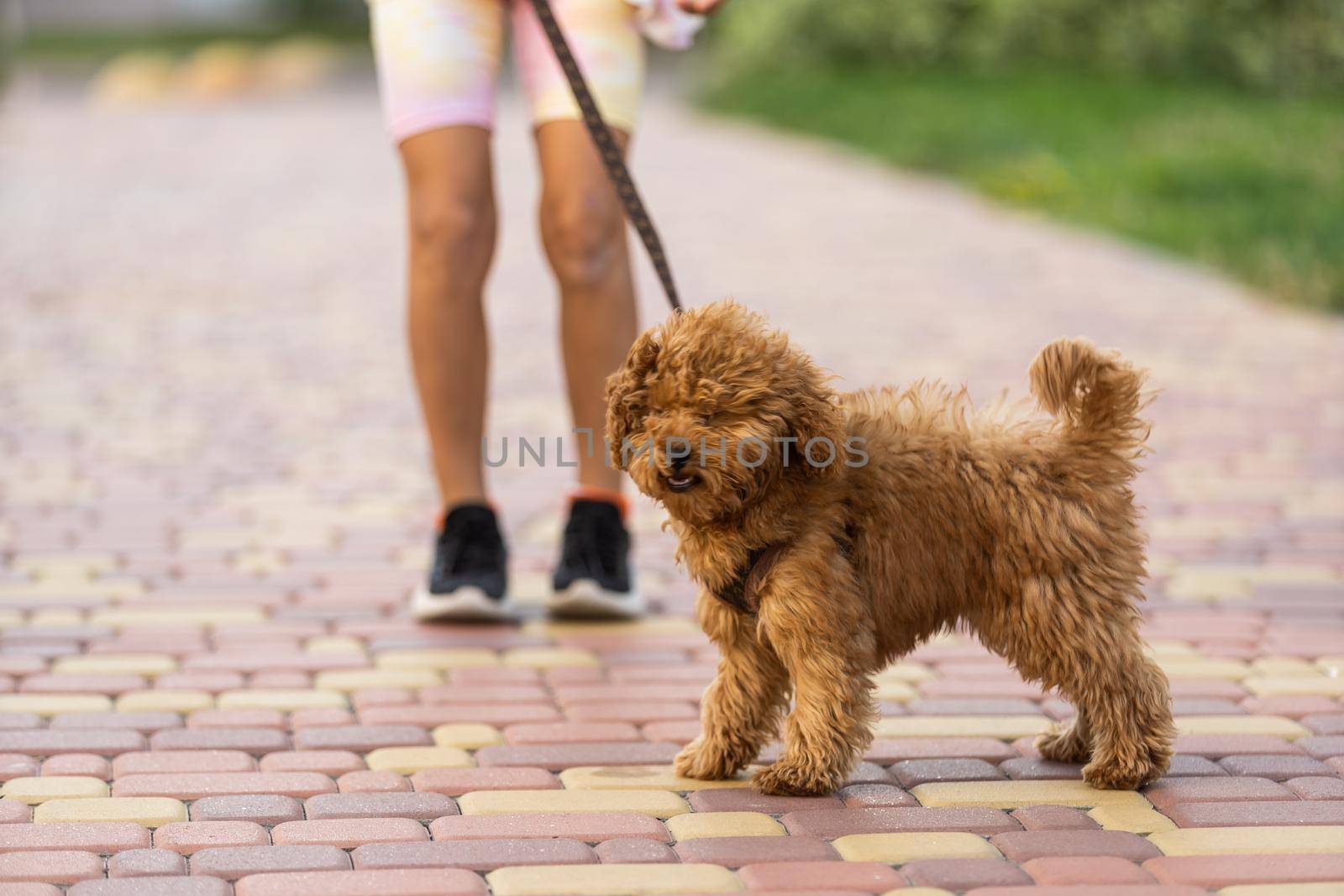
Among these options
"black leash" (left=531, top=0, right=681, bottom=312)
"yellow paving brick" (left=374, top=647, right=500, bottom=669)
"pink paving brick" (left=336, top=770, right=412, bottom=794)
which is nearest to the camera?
"pink paving brick" (left=336, top=770, right=412, bottom=794)

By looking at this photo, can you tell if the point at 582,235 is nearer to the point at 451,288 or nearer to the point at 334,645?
the point at 451,288

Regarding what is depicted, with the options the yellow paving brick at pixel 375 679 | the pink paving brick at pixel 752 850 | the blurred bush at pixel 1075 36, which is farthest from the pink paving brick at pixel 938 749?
the blurred bush at pixel 1075 36

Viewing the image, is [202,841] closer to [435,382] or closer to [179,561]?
[435,382]

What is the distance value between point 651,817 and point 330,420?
4.16 m

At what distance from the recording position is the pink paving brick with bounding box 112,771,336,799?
3.27m

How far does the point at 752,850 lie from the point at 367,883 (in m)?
0.64

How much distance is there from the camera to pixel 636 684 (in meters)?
3.98

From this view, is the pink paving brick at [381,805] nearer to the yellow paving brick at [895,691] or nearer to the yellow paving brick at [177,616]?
the yellow paving brick at [895,691]

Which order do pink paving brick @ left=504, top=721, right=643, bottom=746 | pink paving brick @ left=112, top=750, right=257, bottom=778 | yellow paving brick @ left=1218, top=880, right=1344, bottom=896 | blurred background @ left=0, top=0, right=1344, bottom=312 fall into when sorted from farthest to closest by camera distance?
blurred background @ left=0, top=0, right=1344, bottom=312 < pink paving brick @ left=504, top=721, right=643, bottom=746 < pink paving brick @ left=112, top=750, right=257, bottom=778 < yellow paving brick @ left=1218, top=880, right=1344, bottom=896

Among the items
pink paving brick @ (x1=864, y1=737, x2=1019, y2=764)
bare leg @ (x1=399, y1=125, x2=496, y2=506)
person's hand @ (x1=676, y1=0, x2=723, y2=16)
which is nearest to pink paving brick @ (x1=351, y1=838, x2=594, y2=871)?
pink paving brick @ (x1=864, y1=737, x2=1019, y2=764)

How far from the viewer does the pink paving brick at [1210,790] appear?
320cm

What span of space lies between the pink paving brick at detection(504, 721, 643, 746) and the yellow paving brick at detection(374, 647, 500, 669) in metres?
0.48

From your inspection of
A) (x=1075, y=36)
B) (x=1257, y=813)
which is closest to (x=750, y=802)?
(x=1257, y=813)

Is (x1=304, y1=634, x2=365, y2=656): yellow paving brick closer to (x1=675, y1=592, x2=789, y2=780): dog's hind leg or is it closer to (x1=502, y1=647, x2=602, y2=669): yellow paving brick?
(x1=502, y1=647, x2=602, y2=669): yellow paving brick
